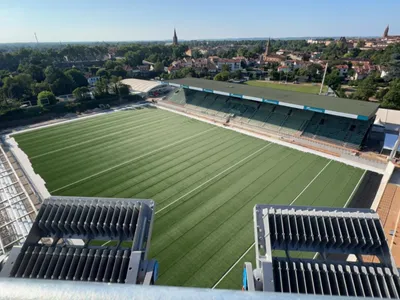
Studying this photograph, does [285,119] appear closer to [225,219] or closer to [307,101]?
[307,101]

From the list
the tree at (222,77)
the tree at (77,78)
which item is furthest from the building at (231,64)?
the tree at (77,78)

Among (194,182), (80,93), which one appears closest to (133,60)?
(80,93)

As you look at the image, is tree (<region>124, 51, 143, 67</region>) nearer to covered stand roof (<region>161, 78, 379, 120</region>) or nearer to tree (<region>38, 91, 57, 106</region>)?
tree (<region>38, 91, 57, 106</region>)

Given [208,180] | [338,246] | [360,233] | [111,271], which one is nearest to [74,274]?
[111,271]

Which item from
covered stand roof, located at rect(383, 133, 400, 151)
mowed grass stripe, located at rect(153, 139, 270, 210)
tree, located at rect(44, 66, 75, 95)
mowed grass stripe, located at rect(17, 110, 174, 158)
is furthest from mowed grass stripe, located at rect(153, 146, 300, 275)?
tree, located at rect(44, 66, 75, 95)

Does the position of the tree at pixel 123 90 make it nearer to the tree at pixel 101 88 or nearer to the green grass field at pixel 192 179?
the tree at pixel 101 88
